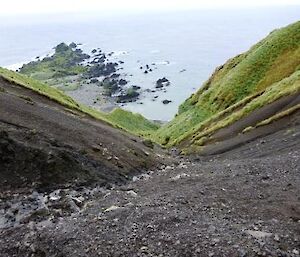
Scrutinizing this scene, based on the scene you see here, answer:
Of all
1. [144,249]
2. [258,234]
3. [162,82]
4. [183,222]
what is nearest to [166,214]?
[183,222]

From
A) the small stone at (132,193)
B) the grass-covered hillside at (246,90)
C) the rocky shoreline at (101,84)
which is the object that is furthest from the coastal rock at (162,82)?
the small stone at (132,193)

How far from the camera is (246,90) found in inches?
2923

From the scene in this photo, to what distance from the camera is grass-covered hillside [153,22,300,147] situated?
57281 millimetres

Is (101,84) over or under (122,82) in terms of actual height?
under

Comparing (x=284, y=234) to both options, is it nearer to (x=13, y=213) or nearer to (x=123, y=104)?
(x=13, y=213)

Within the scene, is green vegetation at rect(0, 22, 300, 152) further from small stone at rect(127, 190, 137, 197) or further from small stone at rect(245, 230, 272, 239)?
small stone at rect(245, 230, 272, 239)

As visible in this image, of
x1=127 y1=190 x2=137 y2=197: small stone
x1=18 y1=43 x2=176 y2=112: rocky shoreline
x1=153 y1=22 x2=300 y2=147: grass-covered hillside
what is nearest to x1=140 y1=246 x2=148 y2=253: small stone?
x1=127 y1=190 x2=137 y2=197: small stone

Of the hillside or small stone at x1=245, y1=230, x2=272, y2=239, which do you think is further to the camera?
the hillside

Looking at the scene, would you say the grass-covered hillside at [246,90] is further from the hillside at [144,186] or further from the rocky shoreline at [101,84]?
the rocky shoreline at [101,84]

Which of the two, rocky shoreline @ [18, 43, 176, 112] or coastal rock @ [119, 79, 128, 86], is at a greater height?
coastal rock @ [119, 79, 128, 86]

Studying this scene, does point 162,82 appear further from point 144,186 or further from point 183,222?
point 183,222

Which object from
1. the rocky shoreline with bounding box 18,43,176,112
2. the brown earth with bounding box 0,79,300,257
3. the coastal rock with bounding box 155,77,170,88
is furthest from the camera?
the coastal rock with bounding box 155,77,170,88

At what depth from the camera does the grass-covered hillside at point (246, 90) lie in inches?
2255

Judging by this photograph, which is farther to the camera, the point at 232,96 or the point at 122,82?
the point at 122,82
